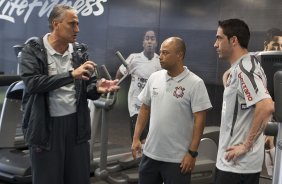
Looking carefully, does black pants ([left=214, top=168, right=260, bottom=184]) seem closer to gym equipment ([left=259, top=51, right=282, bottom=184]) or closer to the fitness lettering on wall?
gym equipment ([left=259, top=51, right=282, bottom=184])

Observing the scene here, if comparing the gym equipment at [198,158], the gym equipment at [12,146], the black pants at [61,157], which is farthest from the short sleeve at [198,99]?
the gym equipment at [12,146]

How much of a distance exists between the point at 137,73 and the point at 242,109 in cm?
287

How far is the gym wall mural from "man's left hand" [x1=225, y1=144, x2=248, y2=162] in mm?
2671

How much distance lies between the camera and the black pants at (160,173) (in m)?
2.48

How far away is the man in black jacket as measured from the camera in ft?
7.66

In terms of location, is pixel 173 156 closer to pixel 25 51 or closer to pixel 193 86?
pixel 193 86

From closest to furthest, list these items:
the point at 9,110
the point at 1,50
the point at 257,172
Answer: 1. the point at 257,172
2. the point at 9,110
3. the point at 1,50

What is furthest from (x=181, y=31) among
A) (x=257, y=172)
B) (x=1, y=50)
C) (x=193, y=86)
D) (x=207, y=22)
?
(x=1, y=50)

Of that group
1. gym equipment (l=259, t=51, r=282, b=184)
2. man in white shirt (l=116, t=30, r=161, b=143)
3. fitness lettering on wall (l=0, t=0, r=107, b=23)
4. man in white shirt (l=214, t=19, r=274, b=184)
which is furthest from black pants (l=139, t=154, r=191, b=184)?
fitness lettering on wall (l=0, t=0, r=107, b=23)

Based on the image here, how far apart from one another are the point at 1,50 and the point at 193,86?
6503 millimetres

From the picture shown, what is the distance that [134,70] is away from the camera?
4.96 metres

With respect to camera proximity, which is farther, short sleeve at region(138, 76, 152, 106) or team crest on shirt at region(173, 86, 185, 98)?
short sleeve at region(138, 76, 152, 106)

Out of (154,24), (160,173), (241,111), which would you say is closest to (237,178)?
(241,111)

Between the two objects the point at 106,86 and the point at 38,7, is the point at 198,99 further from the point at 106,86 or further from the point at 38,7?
the point at 38,7
